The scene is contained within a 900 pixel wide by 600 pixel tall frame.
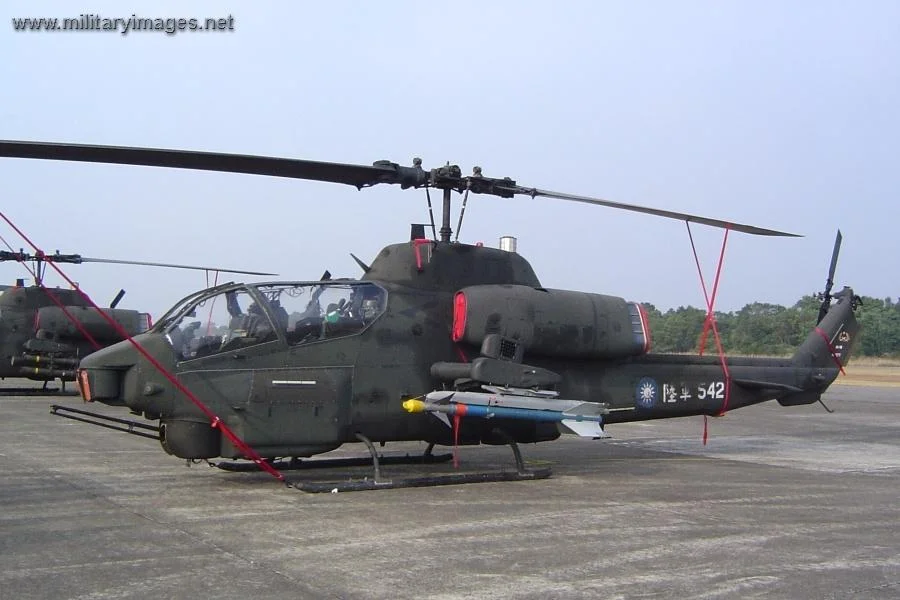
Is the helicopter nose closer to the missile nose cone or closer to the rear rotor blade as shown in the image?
the missile nose cone

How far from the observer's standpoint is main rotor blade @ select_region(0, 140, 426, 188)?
22.1ft

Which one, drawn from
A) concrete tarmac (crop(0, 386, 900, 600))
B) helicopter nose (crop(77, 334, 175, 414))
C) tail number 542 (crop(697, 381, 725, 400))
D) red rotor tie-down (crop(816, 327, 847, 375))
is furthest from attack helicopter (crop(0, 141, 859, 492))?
red rotor tie-down (crop(816, 327, 847, 375))

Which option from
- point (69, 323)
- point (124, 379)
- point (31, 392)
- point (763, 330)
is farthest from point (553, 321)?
point (763, 330)

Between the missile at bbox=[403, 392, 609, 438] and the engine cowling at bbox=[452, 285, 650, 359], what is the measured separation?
0.76 m

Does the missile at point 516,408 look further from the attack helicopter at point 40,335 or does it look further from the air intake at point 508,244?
the attack helicopter at point 40,335

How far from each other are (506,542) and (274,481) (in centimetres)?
364

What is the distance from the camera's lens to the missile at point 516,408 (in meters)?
8.86

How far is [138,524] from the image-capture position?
701cm

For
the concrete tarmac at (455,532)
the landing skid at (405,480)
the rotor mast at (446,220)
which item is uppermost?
the rotor mast at (446,220)

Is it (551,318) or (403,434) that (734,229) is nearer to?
(551,318)

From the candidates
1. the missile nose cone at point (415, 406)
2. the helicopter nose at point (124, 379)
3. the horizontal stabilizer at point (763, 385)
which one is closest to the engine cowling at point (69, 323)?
the helicopter nose at point (124, 379)

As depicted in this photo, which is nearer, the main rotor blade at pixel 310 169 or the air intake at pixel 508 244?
the main rotor blade at pixel 310 169

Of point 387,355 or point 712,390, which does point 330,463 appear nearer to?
point 387,355

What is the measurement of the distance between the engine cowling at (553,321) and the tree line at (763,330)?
148 inches
